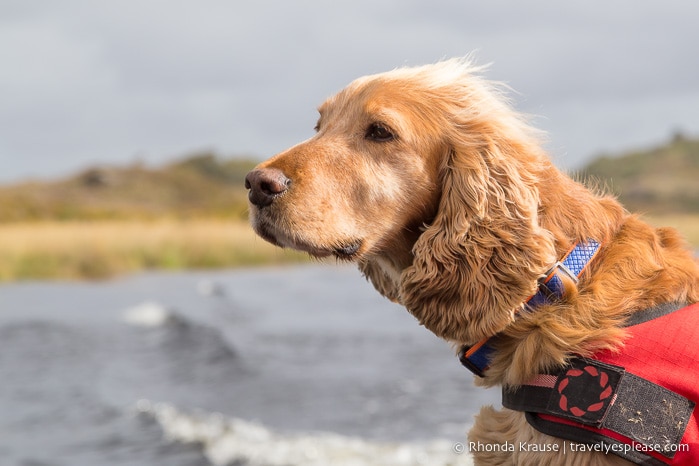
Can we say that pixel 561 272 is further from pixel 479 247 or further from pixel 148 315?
pixel 148 315

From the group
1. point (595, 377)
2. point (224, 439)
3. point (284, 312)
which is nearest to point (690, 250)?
point (595, 377)

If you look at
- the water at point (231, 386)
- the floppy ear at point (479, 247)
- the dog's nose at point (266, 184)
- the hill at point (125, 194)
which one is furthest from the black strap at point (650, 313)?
the hill at point (125, 194)

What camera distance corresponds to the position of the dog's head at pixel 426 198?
11.5ft

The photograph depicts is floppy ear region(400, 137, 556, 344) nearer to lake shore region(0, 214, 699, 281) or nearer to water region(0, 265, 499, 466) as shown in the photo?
water region(0, 265, 499, 466)

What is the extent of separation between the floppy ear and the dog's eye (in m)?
0.29

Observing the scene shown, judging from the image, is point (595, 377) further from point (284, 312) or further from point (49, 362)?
point (284, 312)

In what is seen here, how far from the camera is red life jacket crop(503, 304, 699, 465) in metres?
3.29

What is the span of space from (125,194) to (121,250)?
3912 centimetres

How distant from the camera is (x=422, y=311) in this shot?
367cm

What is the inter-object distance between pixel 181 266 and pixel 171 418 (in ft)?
68.2

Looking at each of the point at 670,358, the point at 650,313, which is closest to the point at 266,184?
the point at 650,313

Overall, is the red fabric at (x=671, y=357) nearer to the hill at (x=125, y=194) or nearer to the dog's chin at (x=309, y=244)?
the dog's chin at (x=309, y=244)

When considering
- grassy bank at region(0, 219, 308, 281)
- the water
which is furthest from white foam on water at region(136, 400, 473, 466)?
grassy bank at region(0, 219, 308, 281)

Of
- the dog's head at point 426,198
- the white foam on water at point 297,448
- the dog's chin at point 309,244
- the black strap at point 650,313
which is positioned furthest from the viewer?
the white foam on water at point 297,448
